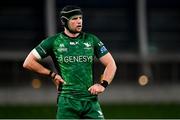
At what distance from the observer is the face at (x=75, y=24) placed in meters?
12.0

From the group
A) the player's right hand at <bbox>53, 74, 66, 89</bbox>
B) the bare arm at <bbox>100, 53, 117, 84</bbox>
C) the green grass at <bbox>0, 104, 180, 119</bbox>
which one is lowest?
the green grass at <bbox>0, 104, 180, 119</bbox>

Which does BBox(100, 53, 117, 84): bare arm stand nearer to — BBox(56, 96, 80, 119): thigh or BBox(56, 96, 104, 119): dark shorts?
BBox(56, 96, 104, 119): dark shorts

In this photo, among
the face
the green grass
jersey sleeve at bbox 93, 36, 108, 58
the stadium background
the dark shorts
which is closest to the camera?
the dark shorts

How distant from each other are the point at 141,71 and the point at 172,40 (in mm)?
3156

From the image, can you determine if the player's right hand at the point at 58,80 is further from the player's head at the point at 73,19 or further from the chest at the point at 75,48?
the player's head at the point at 73,19

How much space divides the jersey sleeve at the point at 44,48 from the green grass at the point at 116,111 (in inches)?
501

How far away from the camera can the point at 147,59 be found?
38031 millimetres

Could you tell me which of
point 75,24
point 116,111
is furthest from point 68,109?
point 116,111

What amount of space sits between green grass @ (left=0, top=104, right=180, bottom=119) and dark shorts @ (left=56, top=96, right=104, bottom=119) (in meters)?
12.9

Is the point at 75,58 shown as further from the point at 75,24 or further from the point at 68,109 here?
the point at 68,109

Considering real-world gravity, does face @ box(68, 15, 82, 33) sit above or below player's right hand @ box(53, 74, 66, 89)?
above

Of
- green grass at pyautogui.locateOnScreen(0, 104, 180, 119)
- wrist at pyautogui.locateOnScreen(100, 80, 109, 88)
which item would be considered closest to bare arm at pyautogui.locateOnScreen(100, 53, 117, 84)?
wrist at pyautogui.locateOnScreen(100, 80, 109, 88)

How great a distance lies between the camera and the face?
39.4 ft

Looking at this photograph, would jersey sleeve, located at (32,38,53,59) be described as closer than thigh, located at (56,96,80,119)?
No
